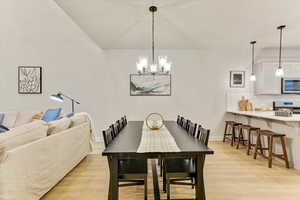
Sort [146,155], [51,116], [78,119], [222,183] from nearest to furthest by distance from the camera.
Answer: [146,155]
[222,183]
[78,119]
[51,116]

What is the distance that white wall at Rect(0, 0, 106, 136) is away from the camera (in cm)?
497

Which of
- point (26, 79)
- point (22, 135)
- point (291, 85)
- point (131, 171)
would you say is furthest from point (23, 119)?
point (291, 85)

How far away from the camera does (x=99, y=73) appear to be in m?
5.18

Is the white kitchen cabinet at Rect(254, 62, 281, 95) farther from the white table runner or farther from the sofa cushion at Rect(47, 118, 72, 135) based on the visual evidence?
the sofa cushion at Rect(47, 118, 72, 135)

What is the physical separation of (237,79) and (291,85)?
1393mm

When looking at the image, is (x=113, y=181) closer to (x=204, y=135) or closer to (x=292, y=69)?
(x=204, y=135)

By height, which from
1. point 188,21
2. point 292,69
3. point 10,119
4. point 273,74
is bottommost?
point 10,119

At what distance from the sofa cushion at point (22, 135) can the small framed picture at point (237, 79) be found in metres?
4.82

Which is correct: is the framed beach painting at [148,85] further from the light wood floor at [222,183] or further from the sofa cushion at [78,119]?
the light wood floor at [222,183]

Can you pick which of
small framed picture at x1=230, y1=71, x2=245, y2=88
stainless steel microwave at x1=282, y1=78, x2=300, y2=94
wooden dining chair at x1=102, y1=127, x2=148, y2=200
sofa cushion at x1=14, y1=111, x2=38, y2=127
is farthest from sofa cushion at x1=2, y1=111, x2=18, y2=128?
stainless steel microwave at x1=282, y1=78, x2=300, y2=94

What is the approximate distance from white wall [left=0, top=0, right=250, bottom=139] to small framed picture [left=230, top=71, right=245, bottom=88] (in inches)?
5.9

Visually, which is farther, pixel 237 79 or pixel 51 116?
pixel 237 79

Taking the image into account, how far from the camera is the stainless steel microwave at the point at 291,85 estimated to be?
5047mm

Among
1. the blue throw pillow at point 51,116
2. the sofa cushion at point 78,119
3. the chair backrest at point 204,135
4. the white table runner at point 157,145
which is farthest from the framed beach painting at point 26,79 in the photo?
the chair backrest at point 204,135
